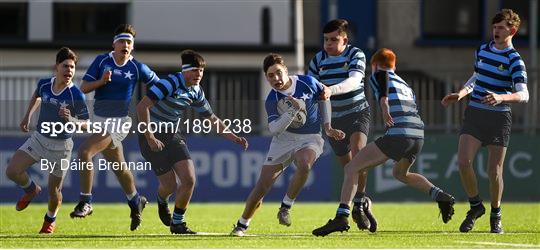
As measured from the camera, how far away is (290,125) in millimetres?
14961

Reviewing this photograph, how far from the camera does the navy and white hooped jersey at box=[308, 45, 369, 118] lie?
50.7 ft

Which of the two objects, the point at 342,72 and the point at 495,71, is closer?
the point at 495,71

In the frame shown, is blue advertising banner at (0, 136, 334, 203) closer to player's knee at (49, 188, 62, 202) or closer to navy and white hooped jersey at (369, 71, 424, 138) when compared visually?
player's knee at (49, 188, 62, 202)

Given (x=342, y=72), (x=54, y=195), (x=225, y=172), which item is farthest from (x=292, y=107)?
(x=225, y=172)

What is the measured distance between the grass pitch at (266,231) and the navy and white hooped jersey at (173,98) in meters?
1.14

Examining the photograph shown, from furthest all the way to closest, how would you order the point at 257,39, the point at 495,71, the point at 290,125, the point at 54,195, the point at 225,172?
the point at 257,39 < the point at 225,172 < the point at 54,195 < the point at 495,71 < the point at 290,125

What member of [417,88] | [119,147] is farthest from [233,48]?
[119,147]

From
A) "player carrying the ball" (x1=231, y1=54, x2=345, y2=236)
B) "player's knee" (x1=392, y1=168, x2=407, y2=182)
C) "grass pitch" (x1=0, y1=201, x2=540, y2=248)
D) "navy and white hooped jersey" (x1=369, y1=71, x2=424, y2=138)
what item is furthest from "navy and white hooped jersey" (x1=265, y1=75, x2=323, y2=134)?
"grass pitch" (x1=0, y1=201, x2=540, y2=248)

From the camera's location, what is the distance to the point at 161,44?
30.8 m

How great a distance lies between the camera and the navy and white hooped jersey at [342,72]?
608 inches

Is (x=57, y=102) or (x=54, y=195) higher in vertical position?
(x=57, y=102)

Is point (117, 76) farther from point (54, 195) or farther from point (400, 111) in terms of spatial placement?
point (400, 111)

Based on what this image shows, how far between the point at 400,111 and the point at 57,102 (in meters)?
3.32

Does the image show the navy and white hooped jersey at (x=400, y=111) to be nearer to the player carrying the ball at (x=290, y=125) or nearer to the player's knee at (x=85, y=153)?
the player carrying the ball at (x=290, y=125)
